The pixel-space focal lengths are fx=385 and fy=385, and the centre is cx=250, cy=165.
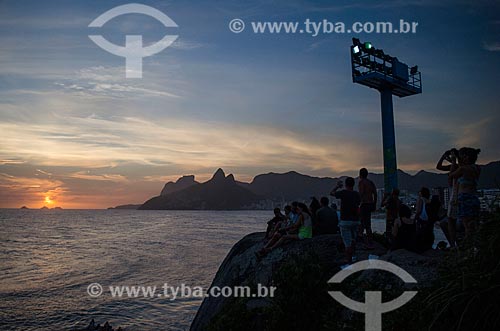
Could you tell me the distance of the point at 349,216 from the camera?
995cm

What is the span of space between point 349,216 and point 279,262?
239 centimetres

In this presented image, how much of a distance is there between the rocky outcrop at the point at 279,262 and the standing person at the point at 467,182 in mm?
1147

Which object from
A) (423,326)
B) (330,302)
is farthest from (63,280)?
(423,326)

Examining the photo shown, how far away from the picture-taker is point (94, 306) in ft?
68.8

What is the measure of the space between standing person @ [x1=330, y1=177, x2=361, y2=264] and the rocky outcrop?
46 centimetres

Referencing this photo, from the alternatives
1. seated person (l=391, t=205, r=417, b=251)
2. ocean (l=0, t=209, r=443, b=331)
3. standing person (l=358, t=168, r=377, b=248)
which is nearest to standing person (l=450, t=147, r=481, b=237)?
seated person (l=391, t=205, r=417, b=251)

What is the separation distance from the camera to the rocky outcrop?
311 inches

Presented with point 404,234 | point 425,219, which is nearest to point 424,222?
point 425,219

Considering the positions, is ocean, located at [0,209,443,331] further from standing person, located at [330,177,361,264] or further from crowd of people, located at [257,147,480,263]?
standing person, located at [330,177,361,264]

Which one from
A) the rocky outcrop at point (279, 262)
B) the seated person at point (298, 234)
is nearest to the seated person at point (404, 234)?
the rocky outcrop at point (279, 262)

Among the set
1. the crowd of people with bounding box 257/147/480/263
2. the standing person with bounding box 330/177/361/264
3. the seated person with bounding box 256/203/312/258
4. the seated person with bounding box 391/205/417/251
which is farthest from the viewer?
the seated person with bounding box 256/203/312/258

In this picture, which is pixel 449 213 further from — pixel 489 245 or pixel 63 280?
pixel 63 280

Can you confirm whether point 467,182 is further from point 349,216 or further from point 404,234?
point 349,216

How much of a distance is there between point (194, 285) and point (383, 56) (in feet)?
62.1
